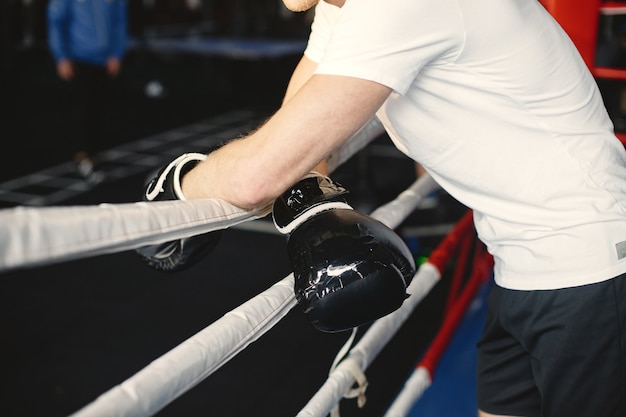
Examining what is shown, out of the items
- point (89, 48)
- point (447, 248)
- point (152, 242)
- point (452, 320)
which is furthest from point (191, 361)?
point (89, 48)

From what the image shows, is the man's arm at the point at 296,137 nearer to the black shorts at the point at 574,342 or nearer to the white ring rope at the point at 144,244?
the white ring rope at the point at 144,244

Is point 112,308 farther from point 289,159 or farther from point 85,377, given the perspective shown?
point 289,159

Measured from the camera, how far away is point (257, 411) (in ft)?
6.89

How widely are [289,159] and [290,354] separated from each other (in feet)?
5.56

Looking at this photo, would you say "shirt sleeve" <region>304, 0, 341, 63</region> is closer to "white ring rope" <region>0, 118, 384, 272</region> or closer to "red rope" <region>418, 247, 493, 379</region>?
"white ring rope" <region>0, 118, 384, 272</region>

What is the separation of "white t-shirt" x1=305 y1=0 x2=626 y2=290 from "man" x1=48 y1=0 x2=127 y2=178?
160 inches

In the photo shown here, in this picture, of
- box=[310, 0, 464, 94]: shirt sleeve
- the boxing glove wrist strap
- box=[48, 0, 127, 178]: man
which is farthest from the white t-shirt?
box=[48, 0, 127, 178]: man

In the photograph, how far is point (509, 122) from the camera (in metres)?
0.95

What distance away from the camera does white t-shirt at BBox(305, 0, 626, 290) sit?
32.9 inches

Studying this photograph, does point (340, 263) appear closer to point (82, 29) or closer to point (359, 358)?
point (359, 358)

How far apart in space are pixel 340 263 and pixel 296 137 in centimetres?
18

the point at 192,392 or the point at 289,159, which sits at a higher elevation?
the point at 289,159

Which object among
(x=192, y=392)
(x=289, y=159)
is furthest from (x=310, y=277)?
(x=192, y=392)

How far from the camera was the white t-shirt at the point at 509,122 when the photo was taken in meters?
0.84
